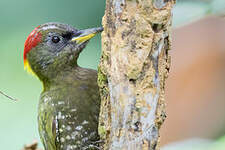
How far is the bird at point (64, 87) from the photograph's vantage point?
3471 millimetres

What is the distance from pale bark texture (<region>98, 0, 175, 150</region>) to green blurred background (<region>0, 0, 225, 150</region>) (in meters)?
2.38

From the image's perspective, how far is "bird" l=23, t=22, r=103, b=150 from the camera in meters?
3.47

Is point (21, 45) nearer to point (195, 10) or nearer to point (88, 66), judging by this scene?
point (88, 66)

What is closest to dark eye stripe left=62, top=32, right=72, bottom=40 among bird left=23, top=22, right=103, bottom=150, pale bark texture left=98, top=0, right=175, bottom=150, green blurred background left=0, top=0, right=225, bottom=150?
bird left=23, top=22, right=103, bottom=150

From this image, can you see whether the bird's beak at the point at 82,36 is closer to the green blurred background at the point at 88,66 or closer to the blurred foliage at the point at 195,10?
the blurred foliage at the point at 195,10

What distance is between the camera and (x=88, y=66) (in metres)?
5.10

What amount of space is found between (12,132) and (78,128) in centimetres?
188

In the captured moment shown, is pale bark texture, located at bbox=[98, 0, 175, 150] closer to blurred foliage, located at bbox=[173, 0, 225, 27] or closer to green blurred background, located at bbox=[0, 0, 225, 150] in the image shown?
blurred foliage, located at bbox=[173, 0, 225, 27]

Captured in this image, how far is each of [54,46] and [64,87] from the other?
15.8 inches

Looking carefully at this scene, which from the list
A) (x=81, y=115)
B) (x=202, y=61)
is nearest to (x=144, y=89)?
(x=81, y=115)

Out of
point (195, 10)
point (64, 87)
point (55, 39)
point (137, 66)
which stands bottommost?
point (64, 87)

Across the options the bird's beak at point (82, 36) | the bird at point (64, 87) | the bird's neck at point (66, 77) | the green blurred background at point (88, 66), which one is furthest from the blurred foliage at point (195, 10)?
the green blurred background at point (88, 66)

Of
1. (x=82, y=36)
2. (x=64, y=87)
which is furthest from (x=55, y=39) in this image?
(x=64, y=87)

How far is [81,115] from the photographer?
346 centimetres
